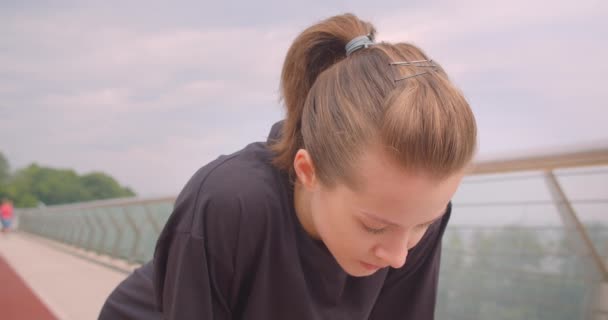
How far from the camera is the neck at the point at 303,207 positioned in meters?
1.57

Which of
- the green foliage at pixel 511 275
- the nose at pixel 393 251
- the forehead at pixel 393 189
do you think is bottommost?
the green foliage at pixel 511 275

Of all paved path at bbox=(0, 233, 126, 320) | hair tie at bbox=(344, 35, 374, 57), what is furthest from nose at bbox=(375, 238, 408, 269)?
paved path at bbox=(0, 233, 126, 320)

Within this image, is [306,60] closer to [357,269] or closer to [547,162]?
[357,269]

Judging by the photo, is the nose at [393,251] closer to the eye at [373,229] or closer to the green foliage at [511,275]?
the eye at [373,229]

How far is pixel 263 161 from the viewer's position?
63.7 inches

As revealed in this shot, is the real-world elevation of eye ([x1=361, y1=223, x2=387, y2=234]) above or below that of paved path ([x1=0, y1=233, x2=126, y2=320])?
above

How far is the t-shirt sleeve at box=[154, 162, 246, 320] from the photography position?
1.45 meters

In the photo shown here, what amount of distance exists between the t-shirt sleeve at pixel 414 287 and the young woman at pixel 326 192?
0.04 ft

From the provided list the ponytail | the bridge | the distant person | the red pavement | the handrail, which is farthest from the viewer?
the distant person

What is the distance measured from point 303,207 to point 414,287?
1.62ft

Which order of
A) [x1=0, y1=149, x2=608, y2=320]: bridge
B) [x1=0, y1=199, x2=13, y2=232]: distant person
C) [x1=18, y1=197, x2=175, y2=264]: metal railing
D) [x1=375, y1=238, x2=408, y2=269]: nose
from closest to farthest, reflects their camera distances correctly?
[x1=375, y1=238, x2=408, y2=269]: nose
[x1=0, y1=149, x2=608, y2=320]: bridge
[x1=18, y1=197, x2=175, y2=264]: metal railing
[x1=0, y1=199, x2=13, y2=232]: distant person

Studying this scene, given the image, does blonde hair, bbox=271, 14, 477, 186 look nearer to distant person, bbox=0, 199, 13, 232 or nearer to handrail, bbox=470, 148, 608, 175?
handrail, bbox=470, 148, 608, 175

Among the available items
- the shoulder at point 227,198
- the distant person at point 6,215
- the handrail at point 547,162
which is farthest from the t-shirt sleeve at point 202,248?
the distant person at point 6,215

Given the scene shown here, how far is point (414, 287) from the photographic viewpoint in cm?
186
